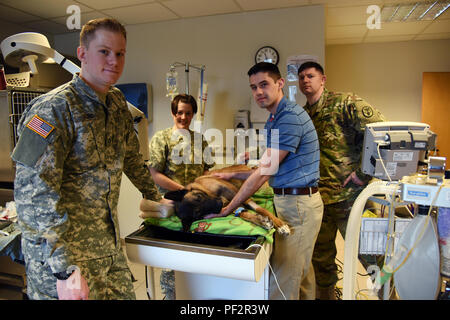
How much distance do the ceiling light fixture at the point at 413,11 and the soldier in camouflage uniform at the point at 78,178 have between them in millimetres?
3138

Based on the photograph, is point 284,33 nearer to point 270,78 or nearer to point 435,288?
point 270,78

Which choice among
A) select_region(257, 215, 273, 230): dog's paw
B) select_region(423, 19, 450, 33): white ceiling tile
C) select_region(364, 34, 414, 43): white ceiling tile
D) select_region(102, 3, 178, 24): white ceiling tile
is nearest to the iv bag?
select_region(102, 3, 178, 24): white ceiling tile

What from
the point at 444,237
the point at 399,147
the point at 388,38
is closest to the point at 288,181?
the point at 399,147

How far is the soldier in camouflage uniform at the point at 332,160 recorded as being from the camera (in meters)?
2.20

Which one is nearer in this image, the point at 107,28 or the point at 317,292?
the point at 107,28

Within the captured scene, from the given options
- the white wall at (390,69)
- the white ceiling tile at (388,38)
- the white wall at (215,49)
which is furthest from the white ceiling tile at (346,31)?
the white wall at (215,49)

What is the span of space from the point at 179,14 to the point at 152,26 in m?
0.43

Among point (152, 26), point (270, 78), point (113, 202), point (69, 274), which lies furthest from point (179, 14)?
point (69, 274)

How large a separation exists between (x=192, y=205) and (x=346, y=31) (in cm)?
347

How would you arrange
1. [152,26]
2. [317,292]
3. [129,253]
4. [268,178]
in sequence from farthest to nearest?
[152,26] → [317,292] → [268,178] → [129,253]

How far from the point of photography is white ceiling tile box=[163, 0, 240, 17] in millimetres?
2791

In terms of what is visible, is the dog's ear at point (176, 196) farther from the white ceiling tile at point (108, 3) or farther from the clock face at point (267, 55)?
the white ceiling tile at point (108, 3)

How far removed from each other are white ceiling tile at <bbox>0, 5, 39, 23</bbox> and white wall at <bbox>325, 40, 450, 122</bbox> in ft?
13.4
